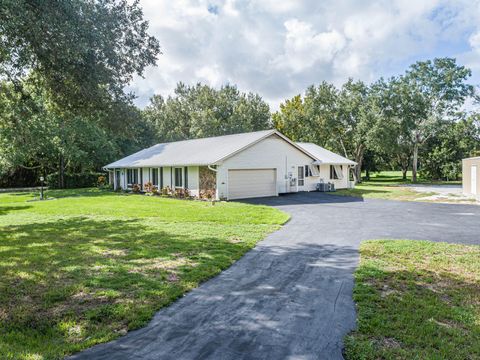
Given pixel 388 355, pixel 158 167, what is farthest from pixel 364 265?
pixel 158 167

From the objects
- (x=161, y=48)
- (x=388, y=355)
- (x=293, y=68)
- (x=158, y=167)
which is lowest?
(x=388, y=355)

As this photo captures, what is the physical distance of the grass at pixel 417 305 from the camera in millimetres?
3432

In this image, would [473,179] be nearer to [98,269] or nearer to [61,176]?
[98,269]

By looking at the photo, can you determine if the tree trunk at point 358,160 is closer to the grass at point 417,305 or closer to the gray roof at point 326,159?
the gray roof at point 326,159

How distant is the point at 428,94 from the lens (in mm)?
36125

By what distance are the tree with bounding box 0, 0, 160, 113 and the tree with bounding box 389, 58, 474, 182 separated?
1309 inches

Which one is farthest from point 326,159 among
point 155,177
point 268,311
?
point 268,311

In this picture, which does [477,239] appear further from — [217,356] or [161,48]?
A: [161,48]

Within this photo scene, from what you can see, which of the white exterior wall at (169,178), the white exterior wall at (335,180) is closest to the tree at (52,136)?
the white exterior wall at (169,178)

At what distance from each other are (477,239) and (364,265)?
14.4ft

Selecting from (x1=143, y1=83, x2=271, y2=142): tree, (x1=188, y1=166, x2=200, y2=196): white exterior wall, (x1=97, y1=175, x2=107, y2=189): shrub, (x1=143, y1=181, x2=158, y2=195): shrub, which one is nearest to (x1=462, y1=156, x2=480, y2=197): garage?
(x1=188, y1=166, x2=200, y2=196): white exterior wall

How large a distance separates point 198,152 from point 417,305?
18.6m

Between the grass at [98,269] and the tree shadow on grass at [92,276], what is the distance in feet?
0.04

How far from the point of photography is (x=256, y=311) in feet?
14.4
